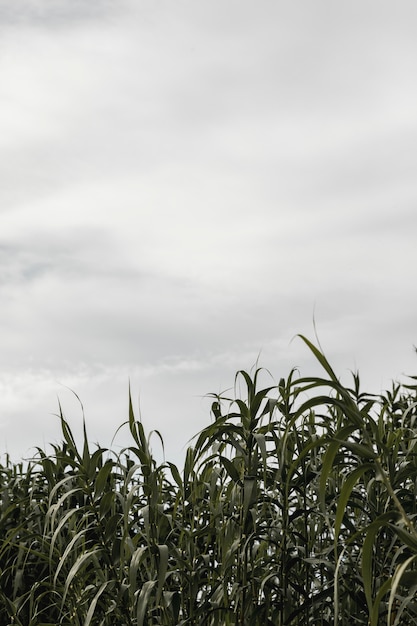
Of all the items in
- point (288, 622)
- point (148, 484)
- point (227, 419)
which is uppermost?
point (227, 419)

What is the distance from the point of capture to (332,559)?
2.87 meters

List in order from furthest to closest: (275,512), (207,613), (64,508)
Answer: (64,508) < (275,512) < (207,613)

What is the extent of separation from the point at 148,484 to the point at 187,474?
288 millimetres

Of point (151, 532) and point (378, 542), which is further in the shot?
point (378, 542)

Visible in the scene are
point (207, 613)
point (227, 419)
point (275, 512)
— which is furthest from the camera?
point (275, 512)

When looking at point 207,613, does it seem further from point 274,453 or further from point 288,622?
point 274,453

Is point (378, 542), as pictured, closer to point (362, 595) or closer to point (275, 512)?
point (362, 595)

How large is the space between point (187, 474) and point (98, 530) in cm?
40

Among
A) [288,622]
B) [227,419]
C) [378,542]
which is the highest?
[227,419]

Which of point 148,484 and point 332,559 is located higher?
point 148,484

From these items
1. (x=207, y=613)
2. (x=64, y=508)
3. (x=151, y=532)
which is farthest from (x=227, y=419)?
(x=64, y=508)

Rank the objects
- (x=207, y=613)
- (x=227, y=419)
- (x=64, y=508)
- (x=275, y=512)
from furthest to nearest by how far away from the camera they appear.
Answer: (x=64, y=508) < (x=275, y=512) < (x=227, y=419) < (x=207, y=613)

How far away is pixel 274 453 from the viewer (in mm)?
2906

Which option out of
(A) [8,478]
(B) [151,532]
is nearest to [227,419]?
(B) [151,532]
